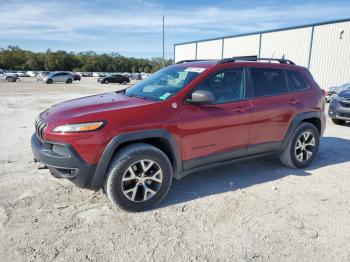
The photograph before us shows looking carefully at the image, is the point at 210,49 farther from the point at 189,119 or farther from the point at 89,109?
the point at 89,109

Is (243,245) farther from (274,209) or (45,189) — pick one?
(45,189)

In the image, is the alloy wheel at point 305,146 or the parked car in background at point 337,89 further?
the parked car in background at point 337,89

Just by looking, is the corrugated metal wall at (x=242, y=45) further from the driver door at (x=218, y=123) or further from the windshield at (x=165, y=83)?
the driver door at (x=218, y=123)

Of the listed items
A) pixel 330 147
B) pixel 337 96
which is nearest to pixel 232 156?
pixel 330 147

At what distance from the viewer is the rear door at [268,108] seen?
4.46m

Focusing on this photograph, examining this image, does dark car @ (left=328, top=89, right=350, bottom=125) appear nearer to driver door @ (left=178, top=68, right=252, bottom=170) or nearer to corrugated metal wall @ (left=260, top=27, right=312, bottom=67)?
driver door @ (left=178, top=68, right=252, bottom=170)

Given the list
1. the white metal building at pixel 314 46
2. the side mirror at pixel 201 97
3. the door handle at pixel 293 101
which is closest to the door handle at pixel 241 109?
the side mirror at pixel 201 97

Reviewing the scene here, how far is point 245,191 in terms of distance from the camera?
13.9ft

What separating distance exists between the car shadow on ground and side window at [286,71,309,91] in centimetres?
133

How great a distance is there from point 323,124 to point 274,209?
2.43 meters

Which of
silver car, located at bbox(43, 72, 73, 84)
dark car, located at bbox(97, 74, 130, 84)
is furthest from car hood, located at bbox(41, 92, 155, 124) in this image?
dark car, located at bbox(97, 74, 130, 84)

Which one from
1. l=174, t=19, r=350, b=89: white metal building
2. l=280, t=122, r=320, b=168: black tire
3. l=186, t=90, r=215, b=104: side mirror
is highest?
l=174, t=19, r=350, b=89: white metal building

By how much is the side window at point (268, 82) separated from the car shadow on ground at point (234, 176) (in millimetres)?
1259

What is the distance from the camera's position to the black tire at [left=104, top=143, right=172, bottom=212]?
3.40 meters
